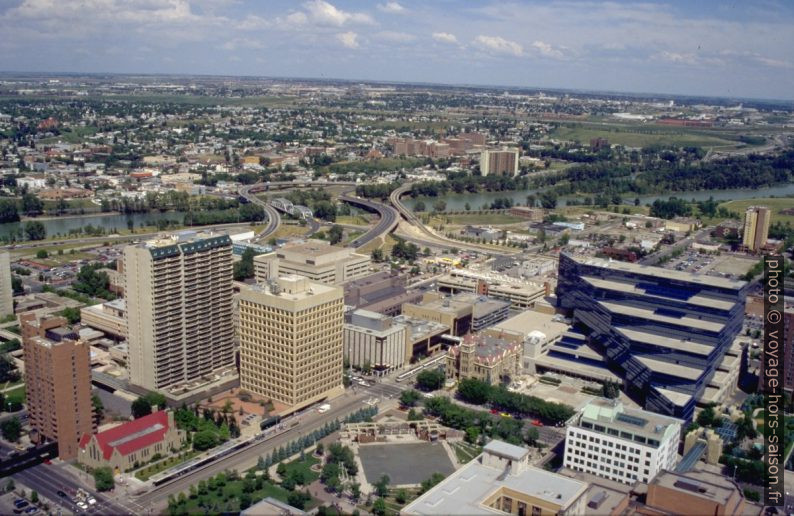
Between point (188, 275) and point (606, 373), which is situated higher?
point (188, 275)

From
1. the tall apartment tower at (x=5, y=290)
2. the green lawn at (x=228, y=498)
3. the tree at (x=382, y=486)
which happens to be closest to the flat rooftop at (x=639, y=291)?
the tree at (x=382, y=486)

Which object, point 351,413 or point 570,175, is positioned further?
point 570,175

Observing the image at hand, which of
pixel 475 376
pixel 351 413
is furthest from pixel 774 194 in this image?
pixel 351 413

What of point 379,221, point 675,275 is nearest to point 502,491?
point 675,275

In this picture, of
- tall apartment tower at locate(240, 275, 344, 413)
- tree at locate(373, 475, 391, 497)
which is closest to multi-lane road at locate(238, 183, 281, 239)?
tall apartment tower at locate(240, 275, 344, 413)

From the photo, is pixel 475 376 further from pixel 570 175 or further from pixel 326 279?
pixel 570 175

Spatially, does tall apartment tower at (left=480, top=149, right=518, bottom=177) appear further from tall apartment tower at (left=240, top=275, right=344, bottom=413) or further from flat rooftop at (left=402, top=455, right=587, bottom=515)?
flat rooftop at (left=402, top=455, right=587, bottom=515)
